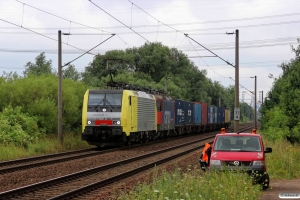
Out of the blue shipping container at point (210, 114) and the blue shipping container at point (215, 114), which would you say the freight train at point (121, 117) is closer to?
the blue shipping container at point (210, 114)

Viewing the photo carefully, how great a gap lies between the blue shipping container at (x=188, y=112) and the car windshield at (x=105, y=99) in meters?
21.6

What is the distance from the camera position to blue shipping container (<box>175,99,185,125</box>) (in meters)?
48.4

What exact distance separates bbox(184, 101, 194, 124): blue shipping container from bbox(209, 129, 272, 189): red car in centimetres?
3578

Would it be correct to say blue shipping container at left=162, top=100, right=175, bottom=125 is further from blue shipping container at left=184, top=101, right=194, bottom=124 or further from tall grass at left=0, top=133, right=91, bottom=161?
tall grass at left=0, top=133, right=91, bottom=161

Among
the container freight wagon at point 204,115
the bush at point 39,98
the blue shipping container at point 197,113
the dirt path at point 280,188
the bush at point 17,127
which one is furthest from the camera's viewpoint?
the container freight wagon at point 204,115

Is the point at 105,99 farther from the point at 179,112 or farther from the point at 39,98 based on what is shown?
the point at 179,112

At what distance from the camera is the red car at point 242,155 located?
49.2 feet

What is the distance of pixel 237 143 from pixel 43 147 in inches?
591

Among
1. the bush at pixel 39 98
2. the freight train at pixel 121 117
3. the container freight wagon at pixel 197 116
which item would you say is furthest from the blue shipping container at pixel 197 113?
the bush at pixel 39 98

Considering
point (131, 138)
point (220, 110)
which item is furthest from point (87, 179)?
point (220, 110)

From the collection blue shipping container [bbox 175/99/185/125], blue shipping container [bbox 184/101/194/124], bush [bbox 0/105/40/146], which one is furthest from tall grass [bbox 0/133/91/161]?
blue shipping container [bbox 184/101/194/124]

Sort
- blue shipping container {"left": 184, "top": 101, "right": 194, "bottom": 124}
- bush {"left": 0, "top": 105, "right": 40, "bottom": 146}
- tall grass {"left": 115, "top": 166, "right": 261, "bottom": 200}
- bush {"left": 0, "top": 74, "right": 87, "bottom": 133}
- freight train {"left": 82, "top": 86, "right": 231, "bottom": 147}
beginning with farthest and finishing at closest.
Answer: blue shipping container {"left": 184, "top": 101, "right": 194, "bottom": 124} → bush {"left": 0, "top": 74, "right": 87, "bottom": 133} → freight train {"left": 82, "top": 86, "right": 231, "bottom": 147} → bush {"left": 0, "top": 105, "right": 40, "bottom": 146} → tall grass {"left": 115, "top": 166, "right": 261, "bottom": 200}

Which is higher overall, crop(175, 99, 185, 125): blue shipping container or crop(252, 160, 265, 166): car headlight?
crop(175, 99, 185, 125): blue shipping container

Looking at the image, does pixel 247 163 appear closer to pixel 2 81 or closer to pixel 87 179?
pixel 87 179
